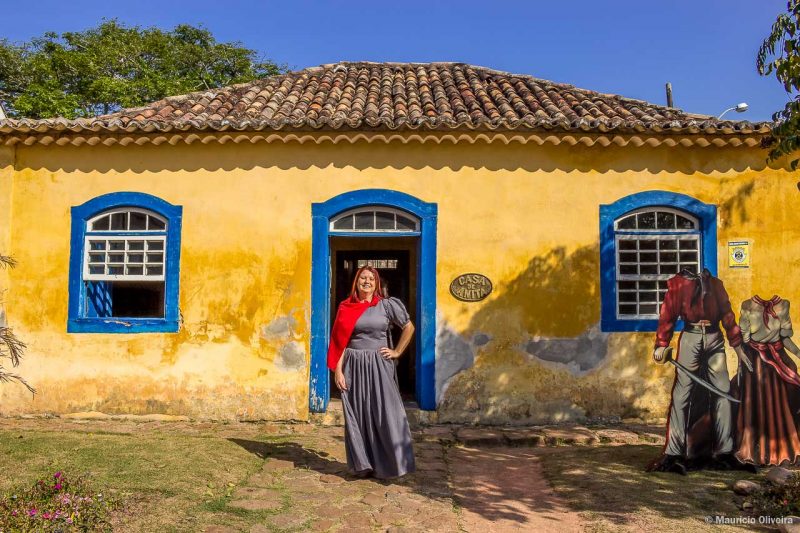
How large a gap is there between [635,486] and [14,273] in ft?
23.6

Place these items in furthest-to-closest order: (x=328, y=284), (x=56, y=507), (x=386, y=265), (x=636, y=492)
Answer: (x=386, y=265)
(x=328, y=284)
(x=636, y=492)
(x=56, y=507)

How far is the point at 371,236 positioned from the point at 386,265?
3.44 m

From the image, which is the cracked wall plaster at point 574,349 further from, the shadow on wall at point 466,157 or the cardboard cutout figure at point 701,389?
the cardboard cutout figure at point 701,389

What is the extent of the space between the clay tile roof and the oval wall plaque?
5.63 feet

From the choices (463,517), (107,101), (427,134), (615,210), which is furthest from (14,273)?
(107,101)

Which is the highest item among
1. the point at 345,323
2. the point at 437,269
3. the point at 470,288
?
the point at 437,269

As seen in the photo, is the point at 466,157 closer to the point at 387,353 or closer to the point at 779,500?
the point at 387,353

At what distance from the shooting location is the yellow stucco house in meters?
7.83

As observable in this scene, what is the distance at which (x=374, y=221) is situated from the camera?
806 cm

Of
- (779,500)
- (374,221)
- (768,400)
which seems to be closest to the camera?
(779,500)

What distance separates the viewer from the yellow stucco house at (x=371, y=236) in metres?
7.83

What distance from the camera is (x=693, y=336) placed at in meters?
5.55

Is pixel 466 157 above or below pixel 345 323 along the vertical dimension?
above

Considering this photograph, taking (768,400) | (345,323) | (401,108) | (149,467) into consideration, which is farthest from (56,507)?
(401,108)
